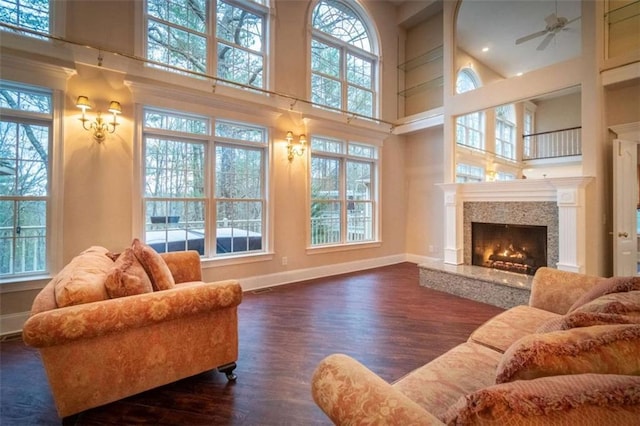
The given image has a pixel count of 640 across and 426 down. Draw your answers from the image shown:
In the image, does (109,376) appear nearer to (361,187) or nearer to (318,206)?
(318,206)

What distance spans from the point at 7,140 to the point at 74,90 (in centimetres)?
81

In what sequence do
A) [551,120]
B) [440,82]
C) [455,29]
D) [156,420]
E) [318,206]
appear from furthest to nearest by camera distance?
[440,82] < [318,206] < [455,29] < [551,120] < [156,420]

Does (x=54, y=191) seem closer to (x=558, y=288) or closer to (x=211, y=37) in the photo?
(x=211, y=37)

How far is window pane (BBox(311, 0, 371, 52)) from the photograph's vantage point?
5223 mm

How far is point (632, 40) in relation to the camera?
3609 millimetres

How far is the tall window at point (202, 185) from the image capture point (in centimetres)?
380

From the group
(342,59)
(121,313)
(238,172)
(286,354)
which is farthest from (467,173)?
(121,313)

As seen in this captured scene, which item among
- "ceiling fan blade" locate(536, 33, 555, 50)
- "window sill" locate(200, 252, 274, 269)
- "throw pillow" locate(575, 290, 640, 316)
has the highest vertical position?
"ceiling fan blade" locate(536, 33, 555, 50)

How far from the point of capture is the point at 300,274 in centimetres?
495

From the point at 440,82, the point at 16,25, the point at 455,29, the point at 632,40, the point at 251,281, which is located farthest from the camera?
the point at 440,82

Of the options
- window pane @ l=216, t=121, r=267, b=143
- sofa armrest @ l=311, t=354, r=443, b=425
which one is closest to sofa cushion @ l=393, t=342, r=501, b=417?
sofa armrest @ l=311, t=354, r=443, b=425

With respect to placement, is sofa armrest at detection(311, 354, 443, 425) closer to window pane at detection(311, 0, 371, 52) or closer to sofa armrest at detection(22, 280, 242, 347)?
sofa armrest at detection(22, 280, 242, 347)

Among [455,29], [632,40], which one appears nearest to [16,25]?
[455,29]

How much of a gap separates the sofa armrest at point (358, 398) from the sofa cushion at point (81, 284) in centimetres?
153
